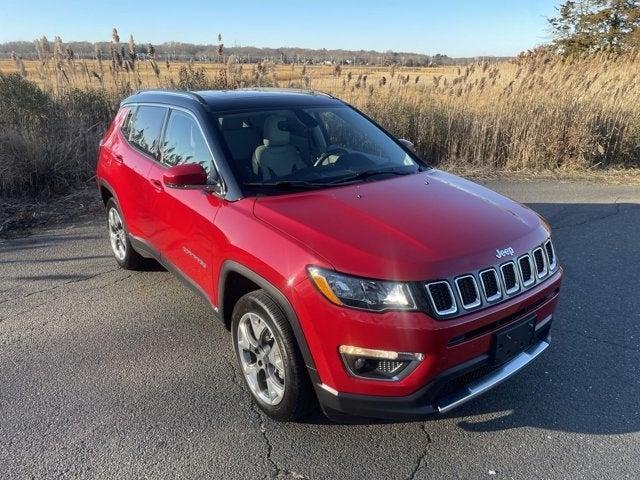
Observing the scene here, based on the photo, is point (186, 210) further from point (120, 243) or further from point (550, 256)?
point (550, 256)

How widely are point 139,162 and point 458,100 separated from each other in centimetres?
765

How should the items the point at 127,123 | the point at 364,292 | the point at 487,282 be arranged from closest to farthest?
the point at 364,292, the point at 487,282, the point at 127,123

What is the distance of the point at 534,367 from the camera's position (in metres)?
3.40

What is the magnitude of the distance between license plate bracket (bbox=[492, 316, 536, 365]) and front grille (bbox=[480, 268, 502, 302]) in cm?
19

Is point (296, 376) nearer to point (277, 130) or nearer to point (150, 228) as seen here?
point (277, 130)

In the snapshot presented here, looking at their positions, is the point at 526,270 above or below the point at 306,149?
A: below

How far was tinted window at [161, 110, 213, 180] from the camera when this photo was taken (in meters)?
3.45

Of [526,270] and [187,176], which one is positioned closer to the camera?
[526,270]

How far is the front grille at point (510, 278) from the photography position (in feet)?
8.45

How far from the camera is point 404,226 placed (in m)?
2.71

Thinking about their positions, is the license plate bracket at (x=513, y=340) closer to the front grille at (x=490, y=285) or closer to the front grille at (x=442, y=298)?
the front grille at (x=490, y=285)

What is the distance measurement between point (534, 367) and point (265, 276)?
2001mm

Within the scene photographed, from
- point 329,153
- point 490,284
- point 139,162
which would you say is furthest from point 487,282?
point 139,162

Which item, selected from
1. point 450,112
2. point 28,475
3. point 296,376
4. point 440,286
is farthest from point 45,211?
point 450,112
